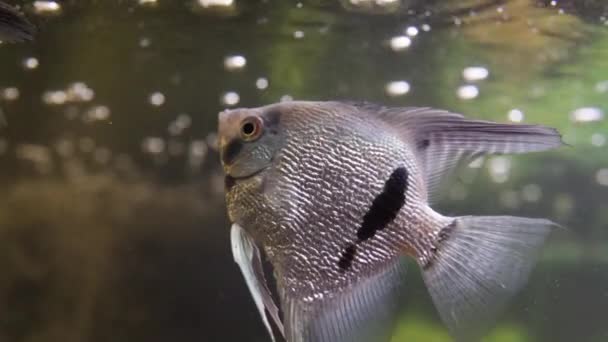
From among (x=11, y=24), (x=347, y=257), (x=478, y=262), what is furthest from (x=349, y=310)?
(x=11, y=24)

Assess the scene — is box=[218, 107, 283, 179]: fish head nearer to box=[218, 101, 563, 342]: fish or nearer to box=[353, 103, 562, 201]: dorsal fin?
box=[218, 101, 563, 342]: fish

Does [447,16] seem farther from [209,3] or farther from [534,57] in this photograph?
[209,3]

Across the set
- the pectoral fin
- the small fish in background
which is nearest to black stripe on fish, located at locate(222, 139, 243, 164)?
the pectoral fin

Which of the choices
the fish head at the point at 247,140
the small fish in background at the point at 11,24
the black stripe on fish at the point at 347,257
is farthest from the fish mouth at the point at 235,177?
the small fish in background at the point at 11,24

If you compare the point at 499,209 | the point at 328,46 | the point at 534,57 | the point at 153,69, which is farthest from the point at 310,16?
the point at 499,209

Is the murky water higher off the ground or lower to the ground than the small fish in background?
lower

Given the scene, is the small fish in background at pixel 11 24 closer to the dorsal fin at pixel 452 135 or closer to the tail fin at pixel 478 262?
the dorsal fin at pixel 452 135

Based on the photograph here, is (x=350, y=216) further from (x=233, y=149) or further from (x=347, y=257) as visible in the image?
(x=233, y=149)
